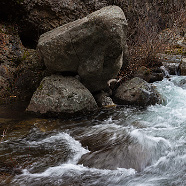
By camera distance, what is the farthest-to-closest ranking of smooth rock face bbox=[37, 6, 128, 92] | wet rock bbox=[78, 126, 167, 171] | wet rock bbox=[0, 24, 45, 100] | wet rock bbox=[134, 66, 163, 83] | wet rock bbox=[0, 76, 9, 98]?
1. wet rock bbox=[134, 66, 163, 83]
2. wet rock bbox=[0, 24, 45, 100]
3. wet rock bbox=[0, 76, 9, 98]
4. smooth rock face bbox=[37, 6, 128, 92]
5. wet rock bbox=[78, 126, 167, 171]

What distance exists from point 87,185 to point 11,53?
6.04 meters

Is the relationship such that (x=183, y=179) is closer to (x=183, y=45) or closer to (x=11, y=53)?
(x=11, y=53)

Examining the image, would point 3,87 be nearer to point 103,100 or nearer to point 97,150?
point 103,100

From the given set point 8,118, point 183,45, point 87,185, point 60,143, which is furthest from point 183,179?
point 183,45

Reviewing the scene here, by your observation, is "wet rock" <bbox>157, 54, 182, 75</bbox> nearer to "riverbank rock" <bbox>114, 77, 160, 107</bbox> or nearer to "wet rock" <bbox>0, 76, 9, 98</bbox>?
"riverbank rock" <bbox>114, 77, 160, 107</bbox>

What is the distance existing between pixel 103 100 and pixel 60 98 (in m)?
1.70

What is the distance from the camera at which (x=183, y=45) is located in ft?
46.3

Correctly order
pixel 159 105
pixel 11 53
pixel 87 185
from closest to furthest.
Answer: pixel 87 185 < pixel 159 105 < pixel 11 53

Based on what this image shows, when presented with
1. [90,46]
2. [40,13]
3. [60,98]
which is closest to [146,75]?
[90,46]

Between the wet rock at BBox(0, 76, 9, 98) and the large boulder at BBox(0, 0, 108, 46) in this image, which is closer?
the wet rock at BBox(0, 76, 9, 98)

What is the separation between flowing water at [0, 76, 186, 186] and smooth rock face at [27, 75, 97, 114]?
0.34 m

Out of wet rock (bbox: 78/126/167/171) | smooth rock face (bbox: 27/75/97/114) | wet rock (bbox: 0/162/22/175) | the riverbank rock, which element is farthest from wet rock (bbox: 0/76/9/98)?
the riverbank rock

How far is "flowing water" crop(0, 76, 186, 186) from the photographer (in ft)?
9.64

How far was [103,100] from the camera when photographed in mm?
6422
